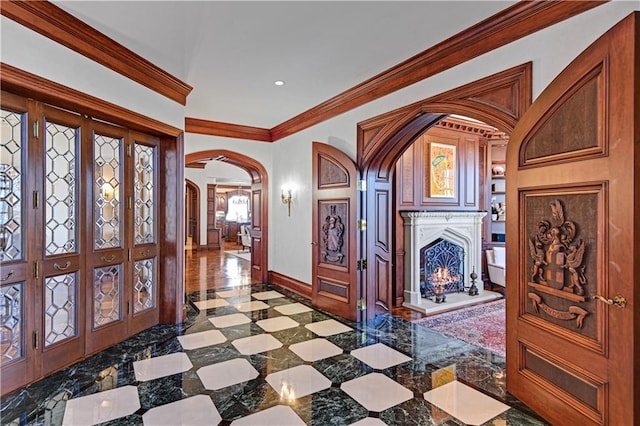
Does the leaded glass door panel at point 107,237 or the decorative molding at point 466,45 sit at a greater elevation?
the decorative molding at point 466,45

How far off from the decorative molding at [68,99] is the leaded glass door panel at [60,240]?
19 cm

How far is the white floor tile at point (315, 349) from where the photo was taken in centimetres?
332

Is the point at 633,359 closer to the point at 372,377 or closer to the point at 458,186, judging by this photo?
the point at 372,377

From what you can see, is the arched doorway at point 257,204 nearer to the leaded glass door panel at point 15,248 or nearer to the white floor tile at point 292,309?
the white floor tile at point 292,309

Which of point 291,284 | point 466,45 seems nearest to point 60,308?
point 291,284

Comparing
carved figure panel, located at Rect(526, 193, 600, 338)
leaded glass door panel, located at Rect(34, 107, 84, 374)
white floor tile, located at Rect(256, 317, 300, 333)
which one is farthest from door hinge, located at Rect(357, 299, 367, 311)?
leaded glass door panel, located at Rect(34, 107, 84, 374)

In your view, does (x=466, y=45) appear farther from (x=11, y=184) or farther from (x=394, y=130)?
(x=11, y=184)

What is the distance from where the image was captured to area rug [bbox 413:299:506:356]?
3.79 meters

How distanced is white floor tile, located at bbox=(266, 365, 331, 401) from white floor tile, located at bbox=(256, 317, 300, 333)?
107 cm

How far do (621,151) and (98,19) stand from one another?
3.79m

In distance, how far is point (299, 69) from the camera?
3.81 m

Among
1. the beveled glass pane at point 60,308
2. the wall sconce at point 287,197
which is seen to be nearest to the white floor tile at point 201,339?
the beveled glass pane at point 60,308


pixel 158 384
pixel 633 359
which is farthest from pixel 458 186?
pixel 158 384

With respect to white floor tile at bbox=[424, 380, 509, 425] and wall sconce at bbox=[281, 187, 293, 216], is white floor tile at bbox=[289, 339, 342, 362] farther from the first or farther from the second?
wall sconce at bbox=[281, 187, 293, 216]
